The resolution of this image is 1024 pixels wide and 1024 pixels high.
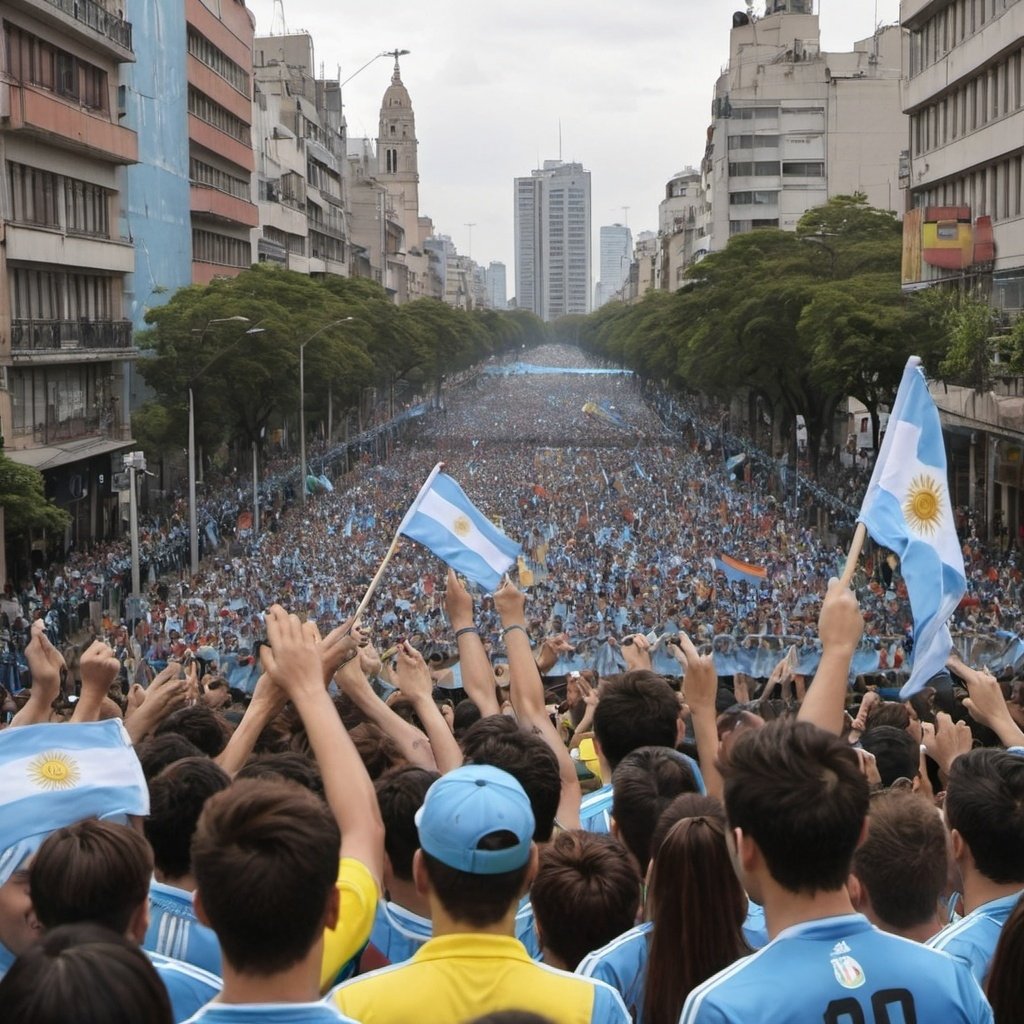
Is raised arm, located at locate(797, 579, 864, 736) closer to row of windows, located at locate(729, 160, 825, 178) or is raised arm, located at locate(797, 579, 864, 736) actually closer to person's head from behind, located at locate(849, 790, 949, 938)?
person's head from behind, located at locate(849, 790, 949, 938)

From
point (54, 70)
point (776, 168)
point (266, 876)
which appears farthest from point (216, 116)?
point (266, 876)

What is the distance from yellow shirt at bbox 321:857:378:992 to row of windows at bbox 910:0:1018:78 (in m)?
35.5

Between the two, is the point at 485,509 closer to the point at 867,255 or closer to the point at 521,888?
the point at 867,255

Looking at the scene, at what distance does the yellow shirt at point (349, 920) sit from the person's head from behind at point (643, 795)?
1321 millimetres

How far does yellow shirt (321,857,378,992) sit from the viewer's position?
3711 mm

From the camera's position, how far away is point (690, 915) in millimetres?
4012

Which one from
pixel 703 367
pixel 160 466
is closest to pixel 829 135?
pixel 703 367

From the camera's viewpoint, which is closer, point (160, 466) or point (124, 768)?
point (124, 768)

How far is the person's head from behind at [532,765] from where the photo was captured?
5004 millimetres

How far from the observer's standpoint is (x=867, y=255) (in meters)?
53.2

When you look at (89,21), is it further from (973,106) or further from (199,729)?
(199,729)

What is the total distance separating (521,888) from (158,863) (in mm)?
1462

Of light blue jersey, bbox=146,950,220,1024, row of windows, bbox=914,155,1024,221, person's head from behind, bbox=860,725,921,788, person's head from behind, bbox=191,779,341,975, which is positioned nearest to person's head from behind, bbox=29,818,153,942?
light blue jersey, bbox=146,950,220,1024

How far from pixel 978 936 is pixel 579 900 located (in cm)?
97
